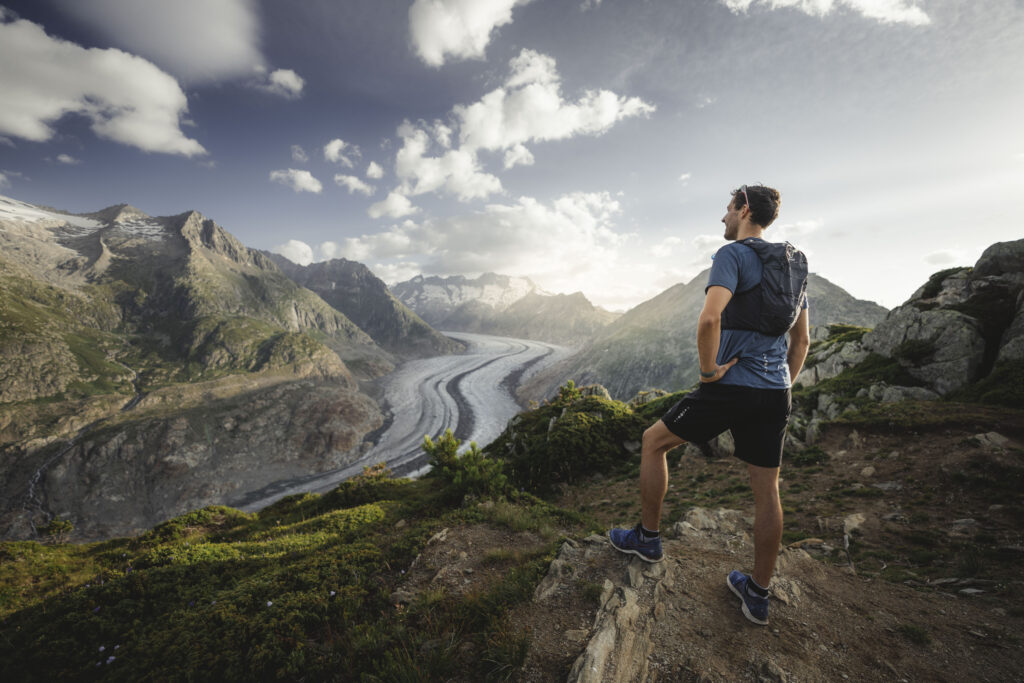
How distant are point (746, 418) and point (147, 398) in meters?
165

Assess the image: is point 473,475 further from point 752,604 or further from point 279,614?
point 752,604

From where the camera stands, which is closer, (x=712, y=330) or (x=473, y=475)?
(x=712, y=330)

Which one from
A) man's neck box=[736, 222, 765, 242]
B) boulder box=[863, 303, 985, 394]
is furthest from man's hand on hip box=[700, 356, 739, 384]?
boulder box=[863, 303, 985, 394]

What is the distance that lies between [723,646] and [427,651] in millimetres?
2656

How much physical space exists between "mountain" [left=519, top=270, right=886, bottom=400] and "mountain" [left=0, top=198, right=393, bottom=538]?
74828 mm

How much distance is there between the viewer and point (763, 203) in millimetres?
3635

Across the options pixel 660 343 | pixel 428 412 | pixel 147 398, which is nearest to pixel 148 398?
pixel 147 398

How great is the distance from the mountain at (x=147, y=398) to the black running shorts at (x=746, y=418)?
104146mm

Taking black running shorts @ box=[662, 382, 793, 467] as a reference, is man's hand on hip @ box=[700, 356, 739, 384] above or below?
above

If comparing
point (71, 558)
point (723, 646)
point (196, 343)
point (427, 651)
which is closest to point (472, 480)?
point (427, 651)

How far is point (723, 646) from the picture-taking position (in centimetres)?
314

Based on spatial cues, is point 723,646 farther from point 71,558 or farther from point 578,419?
point 71,558

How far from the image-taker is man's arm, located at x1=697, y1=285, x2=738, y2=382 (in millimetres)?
3184

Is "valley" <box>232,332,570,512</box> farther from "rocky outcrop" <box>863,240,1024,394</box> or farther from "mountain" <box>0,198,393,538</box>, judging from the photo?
"rocky outcrop" <box>863,240,1024,394</box>
